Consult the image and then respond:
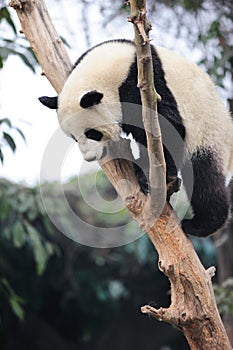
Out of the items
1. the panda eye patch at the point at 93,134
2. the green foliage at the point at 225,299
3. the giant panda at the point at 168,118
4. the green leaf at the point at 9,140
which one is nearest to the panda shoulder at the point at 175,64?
the giant panda at the point at 168,118

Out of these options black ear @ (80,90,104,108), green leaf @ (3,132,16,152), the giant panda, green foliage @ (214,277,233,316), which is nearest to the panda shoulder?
the giant panda

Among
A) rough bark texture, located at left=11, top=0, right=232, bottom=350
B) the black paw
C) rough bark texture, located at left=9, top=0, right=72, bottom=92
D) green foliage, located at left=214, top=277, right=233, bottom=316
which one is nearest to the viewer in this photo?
rough bark texture, located at left=11, top=0, right=232, bottom=350

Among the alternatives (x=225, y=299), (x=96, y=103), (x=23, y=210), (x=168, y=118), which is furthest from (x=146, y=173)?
(x=23, y=210)

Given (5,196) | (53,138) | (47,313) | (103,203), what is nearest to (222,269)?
(103,203)

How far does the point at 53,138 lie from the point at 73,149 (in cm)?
13

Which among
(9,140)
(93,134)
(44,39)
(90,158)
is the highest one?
(44,39)

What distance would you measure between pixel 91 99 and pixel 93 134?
22cm

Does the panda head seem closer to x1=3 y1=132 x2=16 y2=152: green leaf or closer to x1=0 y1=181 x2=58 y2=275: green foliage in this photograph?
x1=3 y1=132 x2=16 y2=152: green leaf

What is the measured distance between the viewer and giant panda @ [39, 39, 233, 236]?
9.83ft

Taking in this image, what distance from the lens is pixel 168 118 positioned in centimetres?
294

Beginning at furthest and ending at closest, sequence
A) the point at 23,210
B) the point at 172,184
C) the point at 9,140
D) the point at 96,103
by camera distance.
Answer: the point at 23,210
the point at 9,140
the point at 96,103
the point at 172,184

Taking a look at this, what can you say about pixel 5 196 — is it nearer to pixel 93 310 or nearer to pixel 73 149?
pixel 73 149

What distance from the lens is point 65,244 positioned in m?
6.54

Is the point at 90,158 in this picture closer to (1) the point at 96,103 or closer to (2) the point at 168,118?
(1) the point at 96,103
